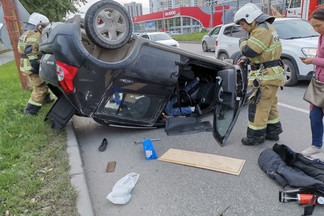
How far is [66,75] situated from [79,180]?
1.25 metres

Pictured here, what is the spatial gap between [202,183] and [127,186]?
2.55 ft

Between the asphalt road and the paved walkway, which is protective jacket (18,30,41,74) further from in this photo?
the paved walkway

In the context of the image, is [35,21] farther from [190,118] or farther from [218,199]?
[218,199]

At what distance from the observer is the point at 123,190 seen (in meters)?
2.54

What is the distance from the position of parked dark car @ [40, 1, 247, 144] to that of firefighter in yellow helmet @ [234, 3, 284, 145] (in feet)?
0.99

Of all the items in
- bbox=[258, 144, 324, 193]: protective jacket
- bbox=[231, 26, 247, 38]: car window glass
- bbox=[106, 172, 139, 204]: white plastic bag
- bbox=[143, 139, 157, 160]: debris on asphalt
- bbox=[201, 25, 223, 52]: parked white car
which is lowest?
bbox=[201, 25, 223, 52]: parked white car

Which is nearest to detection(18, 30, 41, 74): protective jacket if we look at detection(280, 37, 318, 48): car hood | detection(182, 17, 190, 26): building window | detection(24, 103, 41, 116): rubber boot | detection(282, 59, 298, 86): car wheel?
detection(24, 103, 41, 116): rubber boot

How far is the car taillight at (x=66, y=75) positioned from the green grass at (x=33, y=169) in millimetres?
850

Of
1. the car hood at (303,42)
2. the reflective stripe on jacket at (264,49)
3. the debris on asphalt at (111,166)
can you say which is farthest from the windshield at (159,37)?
the debris on asphalt at (111,166)

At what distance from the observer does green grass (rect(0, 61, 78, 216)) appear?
7.62ft

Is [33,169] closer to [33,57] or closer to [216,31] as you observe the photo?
[33,57]

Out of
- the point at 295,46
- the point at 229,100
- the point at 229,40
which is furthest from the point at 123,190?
the point at 229,40

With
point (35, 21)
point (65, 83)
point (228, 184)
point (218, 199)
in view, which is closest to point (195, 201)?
point (218, 199)

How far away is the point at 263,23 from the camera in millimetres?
3176
